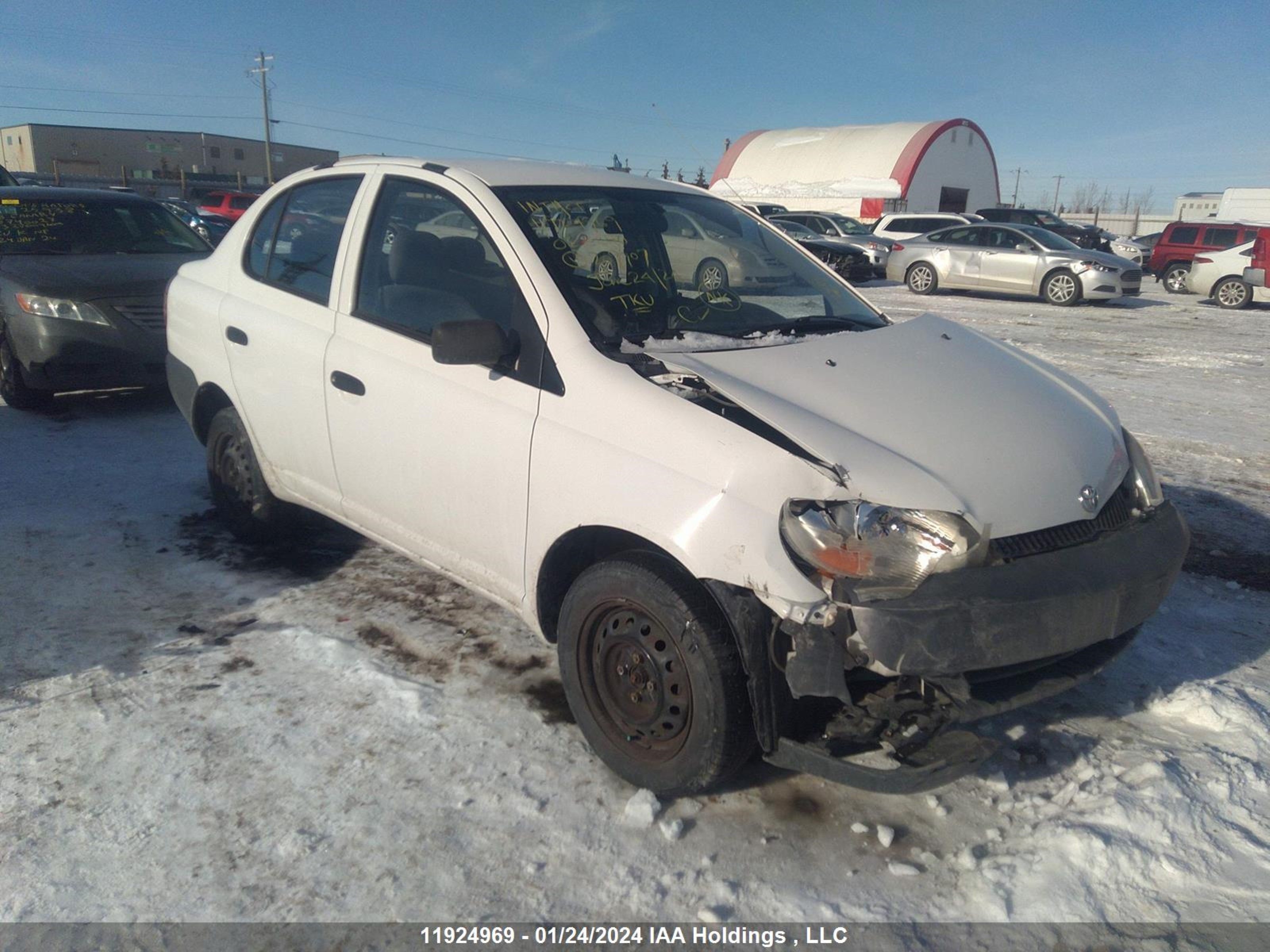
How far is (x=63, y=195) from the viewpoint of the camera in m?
7.71

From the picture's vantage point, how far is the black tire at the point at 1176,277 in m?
21.5

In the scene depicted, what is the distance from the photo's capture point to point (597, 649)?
2826 mm

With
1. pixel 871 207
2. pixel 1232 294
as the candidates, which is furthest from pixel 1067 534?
pixel 871 207

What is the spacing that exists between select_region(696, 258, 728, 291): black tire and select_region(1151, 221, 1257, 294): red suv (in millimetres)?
21472

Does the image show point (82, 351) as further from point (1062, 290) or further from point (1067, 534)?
point (1062, 290)

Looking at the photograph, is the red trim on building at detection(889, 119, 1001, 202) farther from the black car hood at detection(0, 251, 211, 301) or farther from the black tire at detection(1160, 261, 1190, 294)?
the black car hood at detection(0, 251, 211, 301)

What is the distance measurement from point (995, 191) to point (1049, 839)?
176ft

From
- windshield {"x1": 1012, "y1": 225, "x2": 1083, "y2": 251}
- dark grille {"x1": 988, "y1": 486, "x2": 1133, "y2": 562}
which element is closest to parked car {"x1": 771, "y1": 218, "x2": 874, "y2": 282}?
windshield {"x1": 1012, "y1": 225, "x2": 1083, "y2": 251}

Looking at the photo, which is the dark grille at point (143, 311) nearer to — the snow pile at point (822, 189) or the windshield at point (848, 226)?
the windshield at point (848, 226)

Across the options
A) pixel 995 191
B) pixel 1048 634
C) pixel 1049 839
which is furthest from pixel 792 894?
pixel 995 191

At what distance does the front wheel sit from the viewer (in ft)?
56.8

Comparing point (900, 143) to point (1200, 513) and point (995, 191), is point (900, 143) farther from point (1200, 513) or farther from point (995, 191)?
point (1200, 513)

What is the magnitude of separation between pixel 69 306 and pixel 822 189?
42574 mm

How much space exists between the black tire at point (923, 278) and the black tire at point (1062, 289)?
2153 millimetres
